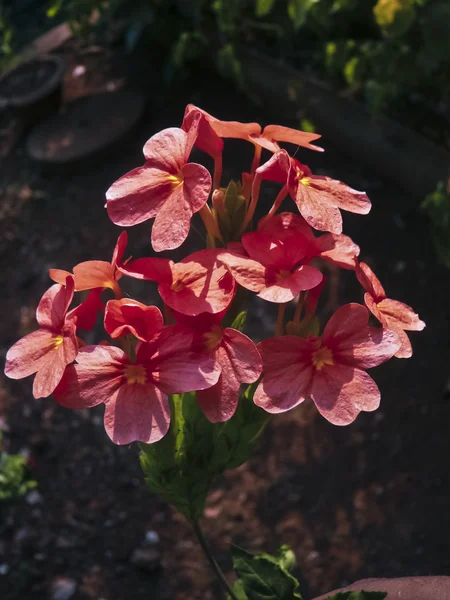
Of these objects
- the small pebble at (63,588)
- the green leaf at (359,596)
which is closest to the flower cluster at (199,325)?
the green leaf at (359,596)

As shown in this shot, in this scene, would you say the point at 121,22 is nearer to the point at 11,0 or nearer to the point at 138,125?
the point at 138,125

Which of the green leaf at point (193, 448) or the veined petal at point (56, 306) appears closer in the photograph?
the veined petal at point (56, 306)

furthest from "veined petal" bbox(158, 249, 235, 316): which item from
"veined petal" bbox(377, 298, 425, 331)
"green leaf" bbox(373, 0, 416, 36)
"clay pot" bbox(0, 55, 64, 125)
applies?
"clay pot" bbox(0, 55, 64, 125)

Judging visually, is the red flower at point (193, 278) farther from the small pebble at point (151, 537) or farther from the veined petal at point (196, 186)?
the small pebble at point (151, 537)

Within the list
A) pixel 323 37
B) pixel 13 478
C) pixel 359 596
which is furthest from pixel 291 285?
pixel 323 37

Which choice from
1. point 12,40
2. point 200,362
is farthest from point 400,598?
point 12,40

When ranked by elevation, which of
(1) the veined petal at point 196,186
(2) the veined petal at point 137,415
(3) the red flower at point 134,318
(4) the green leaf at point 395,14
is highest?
(1) the veined petal at point 196,186

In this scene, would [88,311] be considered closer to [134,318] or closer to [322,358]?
[134,318]
